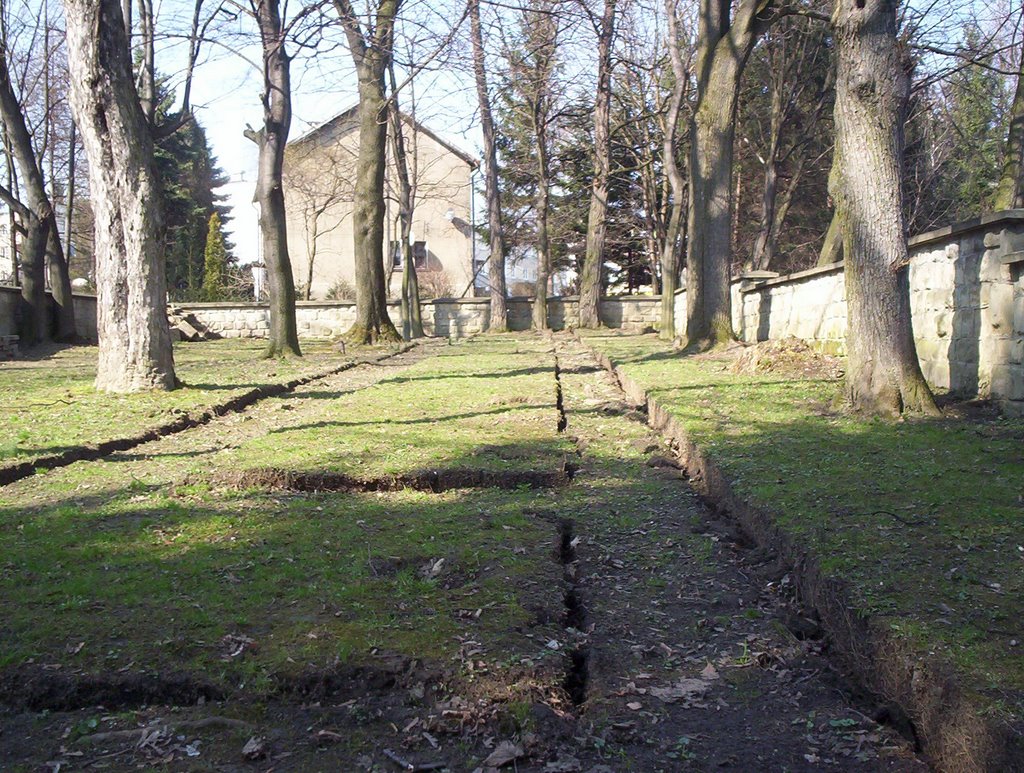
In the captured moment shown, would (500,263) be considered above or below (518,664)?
above

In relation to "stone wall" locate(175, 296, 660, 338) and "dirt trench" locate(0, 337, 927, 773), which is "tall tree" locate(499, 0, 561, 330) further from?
"dirt trench" locate(0, 337, 927, 773)

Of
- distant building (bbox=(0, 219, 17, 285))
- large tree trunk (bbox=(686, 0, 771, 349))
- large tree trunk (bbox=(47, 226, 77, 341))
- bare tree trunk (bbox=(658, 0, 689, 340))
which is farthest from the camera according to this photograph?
distant building (bbox=(0, 219, 17, 285))

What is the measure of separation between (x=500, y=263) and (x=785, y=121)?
32.3 ft

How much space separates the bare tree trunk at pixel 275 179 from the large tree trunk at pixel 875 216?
9.49m

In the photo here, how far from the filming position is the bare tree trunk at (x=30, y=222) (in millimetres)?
18266

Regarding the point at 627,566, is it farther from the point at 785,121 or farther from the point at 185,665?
the point at 785,121

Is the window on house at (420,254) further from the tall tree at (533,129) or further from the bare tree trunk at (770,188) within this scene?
the bare tree trunk at (770,188)

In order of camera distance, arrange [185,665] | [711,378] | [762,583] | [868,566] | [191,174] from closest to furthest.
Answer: [185,665] < [868,566] < [762,583] < [711,378] < [191,174]

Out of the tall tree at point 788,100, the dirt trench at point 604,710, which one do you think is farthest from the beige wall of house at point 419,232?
the dirt trench at point 604,710

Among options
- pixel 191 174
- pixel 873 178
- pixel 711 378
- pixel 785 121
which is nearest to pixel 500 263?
pixel 785 121

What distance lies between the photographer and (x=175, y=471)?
5.39 metres

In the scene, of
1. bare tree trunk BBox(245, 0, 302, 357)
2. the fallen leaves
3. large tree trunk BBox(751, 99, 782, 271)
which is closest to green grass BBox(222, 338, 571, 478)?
the fallen leaves

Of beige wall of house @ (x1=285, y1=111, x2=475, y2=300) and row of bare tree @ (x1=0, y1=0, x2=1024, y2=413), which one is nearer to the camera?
row of bare tree @ (x1=0, y1=0, x2=1024, y2=413)

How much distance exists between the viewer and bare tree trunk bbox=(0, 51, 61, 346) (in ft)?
59.9
